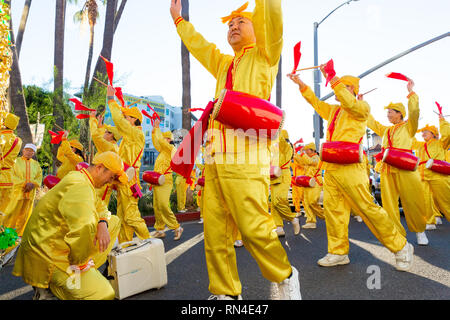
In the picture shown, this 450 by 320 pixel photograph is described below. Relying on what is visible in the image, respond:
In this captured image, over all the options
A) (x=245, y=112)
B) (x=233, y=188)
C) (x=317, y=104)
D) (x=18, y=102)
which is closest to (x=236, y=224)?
(x=233, y=188)

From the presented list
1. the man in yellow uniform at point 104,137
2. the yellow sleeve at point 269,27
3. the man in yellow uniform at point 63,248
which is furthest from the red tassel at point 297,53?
the man in yellow uniform at point 104,137

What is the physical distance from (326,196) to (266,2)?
8.15 ft

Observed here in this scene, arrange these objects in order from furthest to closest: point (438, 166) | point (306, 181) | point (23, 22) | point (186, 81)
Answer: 1. point (23, 22)
2. point (186, 81)
3. point (306, 181)
4. point (438, 166)

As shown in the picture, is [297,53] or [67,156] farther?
[67,156]

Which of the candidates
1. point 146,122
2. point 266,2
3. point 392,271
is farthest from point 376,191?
point 146,122

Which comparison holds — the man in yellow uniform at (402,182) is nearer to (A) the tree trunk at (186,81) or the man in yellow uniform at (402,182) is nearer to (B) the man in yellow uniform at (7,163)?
(B) the man in yellow uniform at (7,163)

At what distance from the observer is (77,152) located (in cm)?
549

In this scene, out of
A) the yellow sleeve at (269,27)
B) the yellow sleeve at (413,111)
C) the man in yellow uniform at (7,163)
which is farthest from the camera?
the man in yellow uniform at (7,163)

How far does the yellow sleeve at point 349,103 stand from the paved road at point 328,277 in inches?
68.1

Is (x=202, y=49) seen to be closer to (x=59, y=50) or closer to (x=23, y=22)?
(x=59, y=50)

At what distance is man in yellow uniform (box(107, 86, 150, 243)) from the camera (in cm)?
478

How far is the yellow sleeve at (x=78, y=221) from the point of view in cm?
225

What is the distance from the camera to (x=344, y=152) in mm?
3666

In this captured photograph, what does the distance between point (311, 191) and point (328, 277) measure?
380cm
